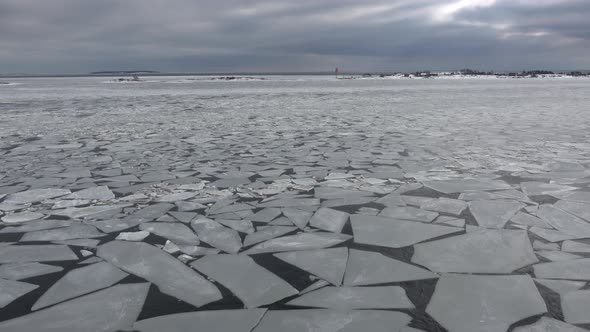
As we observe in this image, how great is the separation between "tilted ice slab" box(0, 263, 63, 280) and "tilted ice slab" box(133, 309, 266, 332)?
89 cm

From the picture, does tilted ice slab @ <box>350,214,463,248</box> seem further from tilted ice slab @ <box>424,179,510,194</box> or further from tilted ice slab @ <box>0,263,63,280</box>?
tilted ice slab @ <box>0,263,63,280</box>

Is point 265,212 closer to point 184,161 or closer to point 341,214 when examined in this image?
point 341,214

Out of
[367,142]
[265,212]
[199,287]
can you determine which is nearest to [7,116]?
[367,142]

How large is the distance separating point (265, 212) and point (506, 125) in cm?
673

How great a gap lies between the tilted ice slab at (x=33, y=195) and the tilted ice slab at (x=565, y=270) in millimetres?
3761

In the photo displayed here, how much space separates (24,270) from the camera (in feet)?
8.02

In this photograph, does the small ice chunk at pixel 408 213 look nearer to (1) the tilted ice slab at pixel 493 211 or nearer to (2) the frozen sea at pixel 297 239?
(2) the frozen sea at pixel 297 239

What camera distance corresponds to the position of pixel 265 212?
3402 mm

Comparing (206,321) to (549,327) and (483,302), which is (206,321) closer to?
(483,302)

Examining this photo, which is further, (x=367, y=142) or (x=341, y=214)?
(x=367, y=142)

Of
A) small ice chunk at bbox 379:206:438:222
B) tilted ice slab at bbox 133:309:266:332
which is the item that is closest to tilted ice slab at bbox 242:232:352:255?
small ice chunk at bbox 379:206:438:222

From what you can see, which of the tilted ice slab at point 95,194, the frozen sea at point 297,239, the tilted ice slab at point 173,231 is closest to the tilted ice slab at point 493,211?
the frozen sea at point 297,239

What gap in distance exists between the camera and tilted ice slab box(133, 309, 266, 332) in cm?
186

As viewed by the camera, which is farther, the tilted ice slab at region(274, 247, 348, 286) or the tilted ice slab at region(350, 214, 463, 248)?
the tilted ice slab at region(350, 214, 463, 248)
